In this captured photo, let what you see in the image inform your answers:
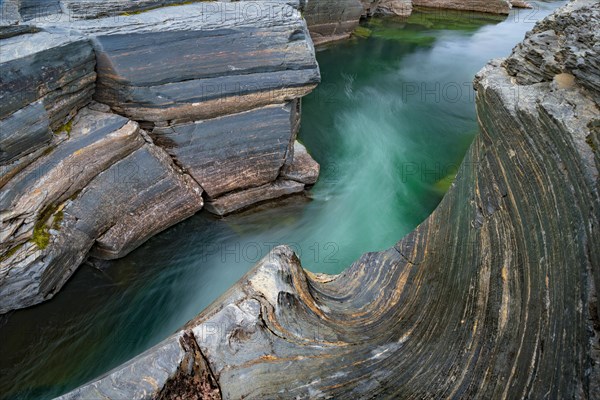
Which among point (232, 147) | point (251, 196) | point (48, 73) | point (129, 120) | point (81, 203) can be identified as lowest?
point (251, 196)

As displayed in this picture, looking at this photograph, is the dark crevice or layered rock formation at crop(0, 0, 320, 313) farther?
layered rock formation at crop(0, 0, 320, 313)

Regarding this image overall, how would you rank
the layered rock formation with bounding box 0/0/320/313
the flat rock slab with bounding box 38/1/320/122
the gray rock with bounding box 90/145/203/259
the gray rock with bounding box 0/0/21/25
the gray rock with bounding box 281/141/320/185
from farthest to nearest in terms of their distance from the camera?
the gray rock with bounding box 281/141/320/185
the gray rock with bounding box 90/145/203/259
the flat rock slab with bounding box 38/1/320/122
the gray rock with bounding box 0/0/21/25
the layered rock formation with bounding box 0/0/320/313

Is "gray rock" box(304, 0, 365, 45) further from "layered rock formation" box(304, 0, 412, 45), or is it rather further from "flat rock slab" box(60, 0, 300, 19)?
"flat rock slab" box(60, 0, 300, 19)

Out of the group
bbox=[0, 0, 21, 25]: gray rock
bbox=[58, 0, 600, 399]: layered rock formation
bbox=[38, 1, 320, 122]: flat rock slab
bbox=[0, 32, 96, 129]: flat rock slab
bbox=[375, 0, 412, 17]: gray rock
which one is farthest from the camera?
bbox=[375, 0, 412, 17]: gray rock

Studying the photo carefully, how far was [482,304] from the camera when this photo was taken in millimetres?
4371

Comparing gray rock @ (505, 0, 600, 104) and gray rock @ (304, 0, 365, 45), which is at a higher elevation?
gray rock @ (505, 0, 600, 104)

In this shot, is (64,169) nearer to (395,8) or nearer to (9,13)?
(9,13)

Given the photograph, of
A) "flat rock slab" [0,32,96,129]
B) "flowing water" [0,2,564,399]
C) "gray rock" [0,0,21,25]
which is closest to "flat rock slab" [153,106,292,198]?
"flowing water" [0,2,564,399]

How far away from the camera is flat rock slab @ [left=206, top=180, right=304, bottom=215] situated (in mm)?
8383

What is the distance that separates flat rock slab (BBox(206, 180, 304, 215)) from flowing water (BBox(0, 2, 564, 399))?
18 centimetres

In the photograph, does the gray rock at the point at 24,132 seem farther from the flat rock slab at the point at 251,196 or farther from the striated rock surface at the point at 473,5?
the striated rock surface at the point at 473,5

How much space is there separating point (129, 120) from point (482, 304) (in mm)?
5826

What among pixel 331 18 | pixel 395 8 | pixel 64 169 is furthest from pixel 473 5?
pixel 64 169

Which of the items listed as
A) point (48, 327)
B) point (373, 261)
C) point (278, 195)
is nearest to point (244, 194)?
point (278, 195)
